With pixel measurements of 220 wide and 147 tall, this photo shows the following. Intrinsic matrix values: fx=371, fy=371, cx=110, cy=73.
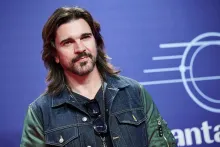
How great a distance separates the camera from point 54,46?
5.70 ft

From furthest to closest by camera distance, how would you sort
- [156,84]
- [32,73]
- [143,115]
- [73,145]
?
[156,84], [32,73], [143,115], [73,145]

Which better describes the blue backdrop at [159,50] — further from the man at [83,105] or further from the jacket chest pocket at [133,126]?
the jacket chest pocket at [133,126]

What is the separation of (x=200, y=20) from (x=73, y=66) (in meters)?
→ 1.17

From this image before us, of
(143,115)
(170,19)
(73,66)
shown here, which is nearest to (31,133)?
(73,66)

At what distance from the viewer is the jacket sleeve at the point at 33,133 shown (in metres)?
1.63

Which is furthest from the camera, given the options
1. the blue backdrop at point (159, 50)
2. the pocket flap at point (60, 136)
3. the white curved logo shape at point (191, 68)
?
the white curved logo shape at point (191, 68)

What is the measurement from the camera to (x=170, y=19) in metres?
2.43

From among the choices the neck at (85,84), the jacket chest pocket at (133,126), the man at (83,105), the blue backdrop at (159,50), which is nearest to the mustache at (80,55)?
the man at (83,105)

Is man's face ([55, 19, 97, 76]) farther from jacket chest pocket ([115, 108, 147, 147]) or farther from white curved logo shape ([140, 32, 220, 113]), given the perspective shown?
white curved logo shape ([140, 32, 220, 113])

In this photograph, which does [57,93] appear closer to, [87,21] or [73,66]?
[73,66]

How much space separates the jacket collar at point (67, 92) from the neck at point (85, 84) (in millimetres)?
46

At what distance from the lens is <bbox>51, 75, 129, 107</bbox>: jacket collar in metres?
1.67

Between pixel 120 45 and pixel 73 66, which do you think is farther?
pixel 120 45

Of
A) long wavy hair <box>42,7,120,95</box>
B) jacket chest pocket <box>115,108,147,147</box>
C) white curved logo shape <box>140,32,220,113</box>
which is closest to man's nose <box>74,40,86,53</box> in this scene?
long wavy hair <box>42,7,120,95</box>
